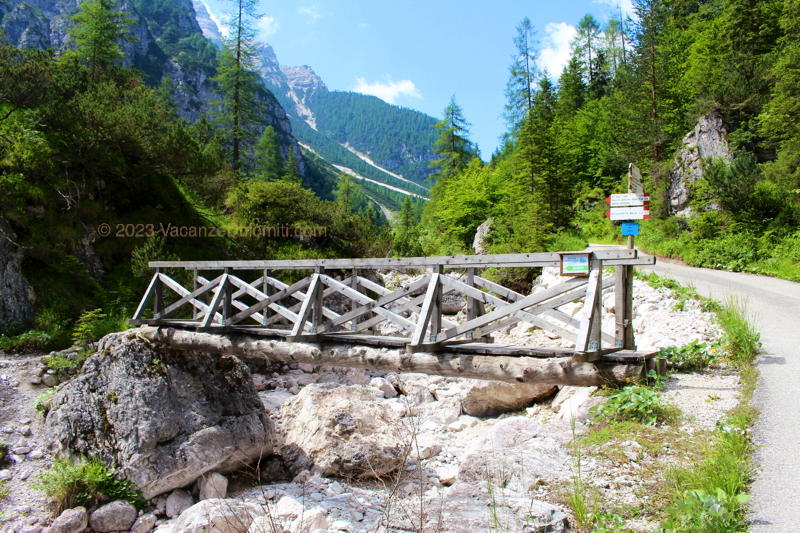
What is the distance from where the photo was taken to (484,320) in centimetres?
534

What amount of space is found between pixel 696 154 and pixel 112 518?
950 inches

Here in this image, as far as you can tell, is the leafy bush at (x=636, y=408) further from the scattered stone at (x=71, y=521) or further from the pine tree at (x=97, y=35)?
A: the pine tree at (x=97, y=35)

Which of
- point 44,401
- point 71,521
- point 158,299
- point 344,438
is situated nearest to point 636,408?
point 344,438

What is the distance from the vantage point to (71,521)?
662 centimetres

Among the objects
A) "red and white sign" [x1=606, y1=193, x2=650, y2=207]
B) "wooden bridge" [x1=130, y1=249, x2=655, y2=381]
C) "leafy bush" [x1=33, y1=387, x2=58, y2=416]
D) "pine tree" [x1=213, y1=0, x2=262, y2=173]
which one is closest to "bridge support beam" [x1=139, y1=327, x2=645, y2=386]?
"wooden bridge" [x1=130, y1=249, x2=655, y2=381]

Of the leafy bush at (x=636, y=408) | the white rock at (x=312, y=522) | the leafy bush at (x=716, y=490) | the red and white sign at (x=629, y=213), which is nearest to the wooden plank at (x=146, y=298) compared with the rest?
the white rock at (x=312, y=522)

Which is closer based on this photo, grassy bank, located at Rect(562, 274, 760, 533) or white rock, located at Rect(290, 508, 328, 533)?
grassy bank, located at Rect(562, 274, 760, 533)

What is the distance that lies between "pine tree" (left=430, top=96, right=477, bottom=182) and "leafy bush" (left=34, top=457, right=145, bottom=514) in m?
34.3

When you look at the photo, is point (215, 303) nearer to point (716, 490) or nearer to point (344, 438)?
point (344, 438)

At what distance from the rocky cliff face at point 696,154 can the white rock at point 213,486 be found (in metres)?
20.4

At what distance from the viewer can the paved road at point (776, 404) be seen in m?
3.29

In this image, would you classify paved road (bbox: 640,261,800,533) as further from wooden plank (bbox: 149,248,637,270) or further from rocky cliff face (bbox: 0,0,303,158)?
rocky cliff face (bbox: 0,0,303,158)

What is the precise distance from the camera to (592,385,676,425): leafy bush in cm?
551

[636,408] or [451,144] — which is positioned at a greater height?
[451,144]
